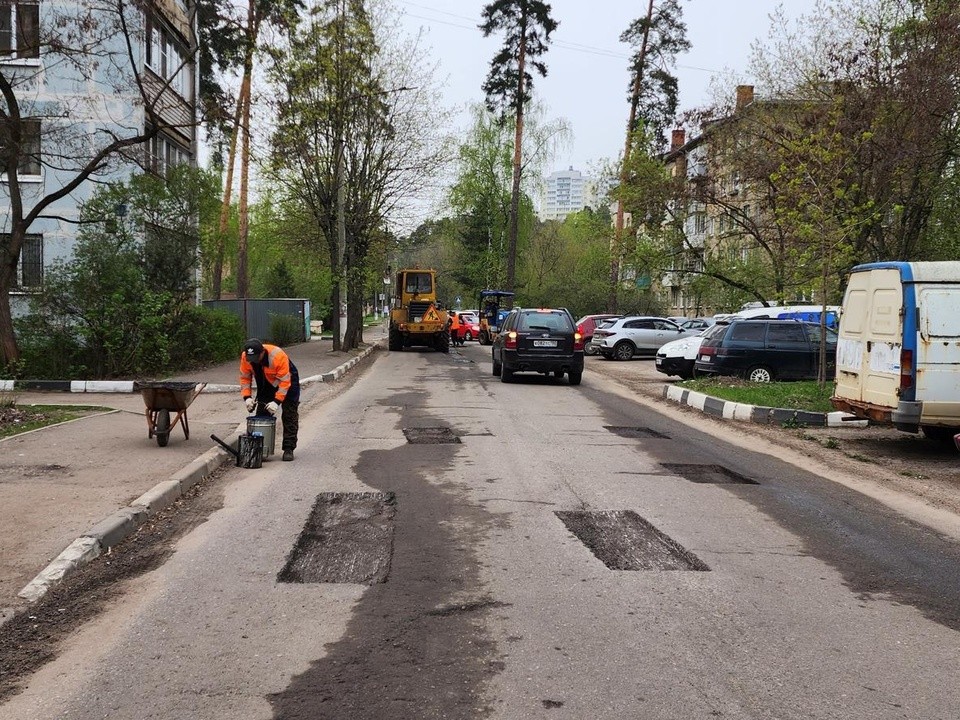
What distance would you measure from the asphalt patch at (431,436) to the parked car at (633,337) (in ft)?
64.5

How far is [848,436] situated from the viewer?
12562mm

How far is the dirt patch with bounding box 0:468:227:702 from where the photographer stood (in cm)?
419

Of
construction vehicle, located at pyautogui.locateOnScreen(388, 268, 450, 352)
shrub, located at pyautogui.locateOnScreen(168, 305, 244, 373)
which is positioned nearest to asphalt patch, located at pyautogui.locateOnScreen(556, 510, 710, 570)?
shrub, located at pyautogui.locateOnScreen(168, 305, 244, 373)

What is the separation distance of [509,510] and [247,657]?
342 centimetres

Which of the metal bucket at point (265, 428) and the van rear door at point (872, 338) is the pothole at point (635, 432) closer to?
the van rear door at point (872, 338)

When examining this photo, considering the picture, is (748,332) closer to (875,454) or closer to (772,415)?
(772,415)

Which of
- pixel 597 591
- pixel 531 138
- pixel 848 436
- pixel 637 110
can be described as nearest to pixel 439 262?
pixel 531 138

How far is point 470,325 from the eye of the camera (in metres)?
47.1

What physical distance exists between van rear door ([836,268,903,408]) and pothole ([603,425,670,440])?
252 centimetres

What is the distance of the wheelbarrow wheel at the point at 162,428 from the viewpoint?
10.1 m

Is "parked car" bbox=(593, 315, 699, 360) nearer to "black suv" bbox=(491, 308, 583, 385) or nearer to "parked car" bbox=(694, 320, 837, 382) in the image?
"black suv" bbox=(491, 308, 583, 385)

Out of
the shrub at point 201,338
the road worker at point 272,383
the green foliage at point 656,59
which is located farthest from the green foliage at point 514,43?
the road worker at point 272,383

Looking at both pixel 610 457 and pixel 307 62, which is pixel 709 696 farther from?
pixel 307 62

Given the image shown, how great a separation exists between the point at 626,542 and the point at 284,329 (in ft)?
99.0
